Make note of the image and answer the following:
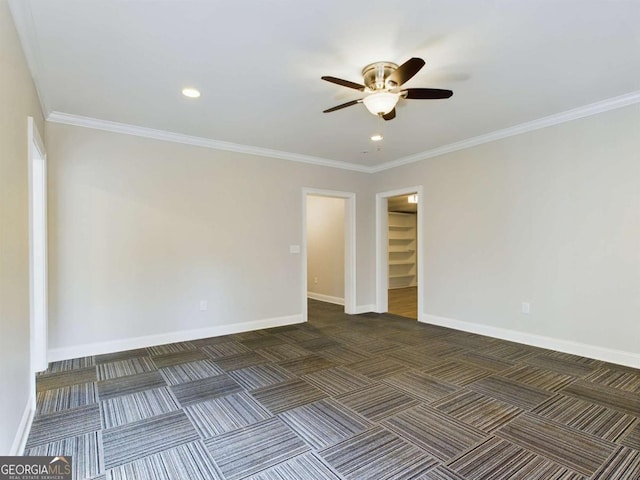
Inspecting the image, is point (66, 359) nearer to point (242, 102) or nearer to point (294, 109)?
point (242, 102)

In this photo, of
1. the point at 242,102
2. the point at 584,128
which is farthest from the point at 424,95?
the point at 584,128

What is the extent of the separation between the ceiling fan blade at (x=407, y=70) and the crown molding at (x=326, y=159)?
2.40 metres

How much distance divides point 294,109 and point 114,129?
2128 mm

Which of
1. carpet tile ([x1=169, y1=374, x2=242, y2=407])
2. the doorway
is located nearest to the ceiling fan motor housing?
carpet tile ([x1=169, y1=374, x2=242, y2=407])

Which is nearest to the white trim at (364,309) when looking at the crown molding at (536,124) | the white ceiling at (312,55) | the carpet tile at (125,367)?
the crown molding at (536,124)

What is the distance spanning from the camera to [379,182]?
19.5 feet

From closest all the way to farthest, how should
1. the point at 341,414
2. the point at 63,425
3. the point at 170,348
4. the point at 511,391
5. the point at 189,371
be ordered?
the point at 63,425
the point at 341,414
the point at 511,391
the point at 189,371
the point at 170,348

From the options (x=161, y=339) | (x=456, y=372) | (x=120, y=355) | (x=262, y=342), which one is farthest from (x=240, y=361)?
(x=456, y=372)

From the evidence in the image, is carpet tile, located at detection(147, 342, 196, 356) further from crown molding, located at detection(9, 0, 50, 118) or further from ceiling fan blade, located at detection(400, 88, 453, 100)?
ceiling fan blade, located at detection(400, 88, 453, 100)

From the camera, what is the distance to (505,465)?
1863 millimetres

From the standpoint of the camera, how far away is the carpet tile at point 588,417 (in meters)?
2.19

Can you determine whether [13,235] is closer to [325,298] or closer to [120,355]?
[120,355]

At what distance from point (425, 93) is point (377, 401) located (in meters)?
2.36

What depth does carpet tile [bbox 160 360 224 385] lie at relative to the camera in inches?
120
